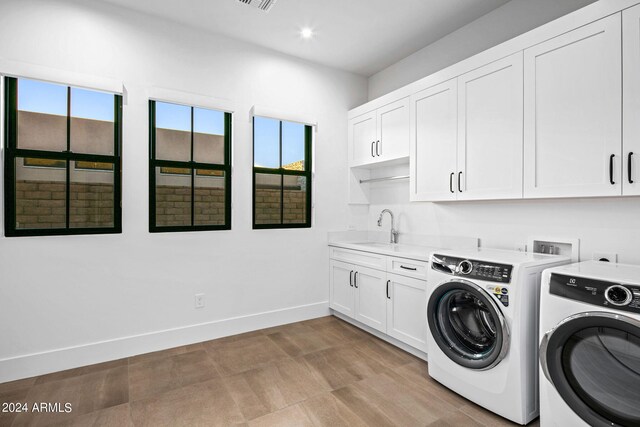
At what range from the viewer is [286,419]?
200 centimetres

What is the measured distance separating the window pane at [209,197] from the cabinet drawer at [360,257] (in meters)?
1.31

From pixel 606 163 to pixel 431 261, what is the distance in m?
1.16

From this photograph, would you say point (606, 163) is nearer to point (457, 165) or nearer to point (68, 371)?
point (457, 165)

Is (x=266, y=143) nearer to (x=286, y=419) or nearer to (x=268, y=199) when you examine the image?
(x=268, y=199)

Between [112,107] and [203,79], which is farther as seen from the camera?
[203,79]

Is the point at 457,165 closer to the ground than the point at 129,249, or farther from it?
farther from it

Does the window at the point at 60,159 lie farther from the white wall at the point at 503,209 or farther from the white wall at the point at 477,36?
the white wall at the point at 477,36

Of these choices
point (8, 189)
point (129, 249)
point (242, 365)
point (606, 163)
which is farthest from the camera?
point (129, 249)

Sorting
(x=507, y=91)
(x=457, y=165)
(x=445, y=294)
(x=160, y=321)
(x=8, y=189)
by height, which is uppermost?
(x=507, y=91)

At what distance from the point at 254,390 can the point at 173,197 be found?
71.5 inches

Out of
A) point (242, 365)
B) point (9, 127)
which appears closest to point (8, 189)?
point (9, 127)

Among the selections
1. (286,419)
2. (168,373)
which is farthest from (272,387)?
(168,373)

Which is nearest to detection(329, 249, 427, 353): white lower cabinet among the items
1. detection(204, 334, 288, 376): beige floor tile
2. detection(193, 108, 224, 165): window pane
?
detection(204, 334, 288, 376): beige floor tile

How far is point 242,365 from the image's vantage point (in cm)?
269
